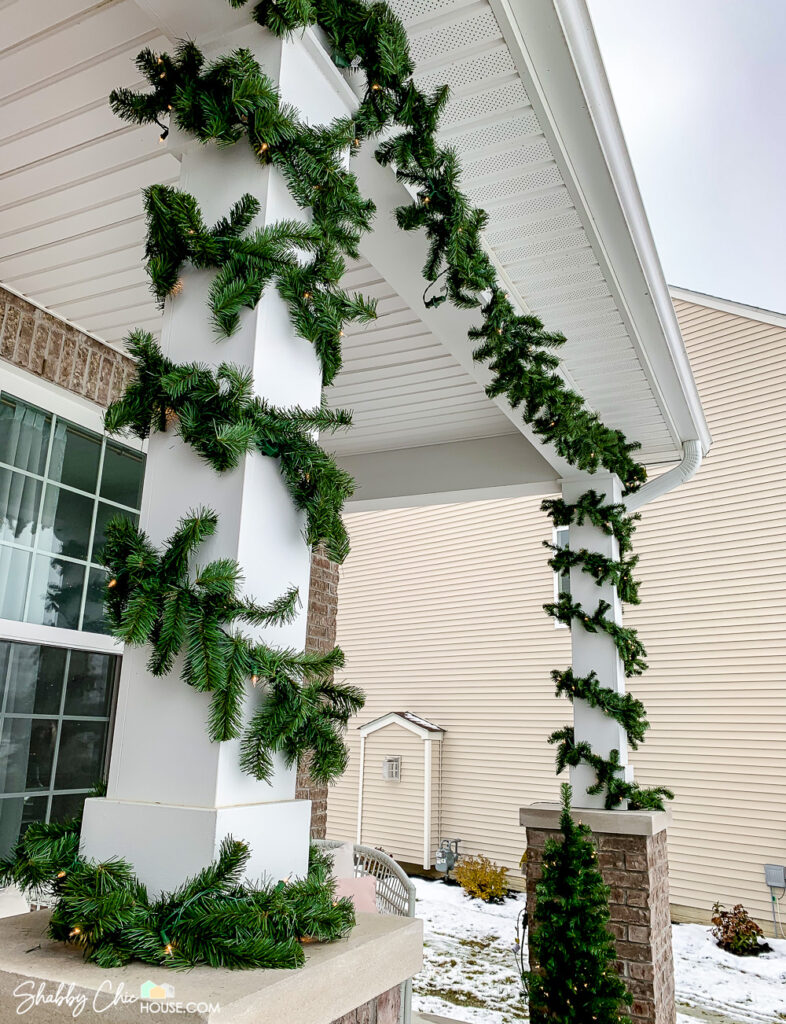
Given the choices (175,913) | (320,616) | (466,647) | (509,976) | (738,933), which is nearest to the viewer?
(175,913)

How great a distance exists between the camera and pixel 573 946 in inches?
112

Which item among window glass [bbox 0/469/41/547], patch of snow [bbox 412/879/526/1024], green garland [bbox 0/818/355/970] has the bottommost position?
patch of snow [bbox 412/879/526/1024]

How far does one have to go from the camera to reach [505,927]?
7145 mm

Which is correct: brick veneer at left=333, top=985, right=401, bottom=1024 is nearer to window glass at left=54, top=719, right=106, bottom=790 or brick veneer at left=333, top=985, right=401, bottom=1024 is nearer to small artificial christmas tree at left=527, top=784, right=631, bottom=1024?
small artificial christmas tree at left=527, top=784, right=631, bottom=1024

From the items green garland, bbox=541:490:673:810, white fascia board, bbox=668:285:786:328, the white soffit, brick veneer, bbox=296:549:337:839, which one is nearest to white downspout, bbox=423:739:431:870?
brick veneer, bbox=296:549:337:839

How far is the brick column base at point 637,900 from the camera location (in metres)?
3.33

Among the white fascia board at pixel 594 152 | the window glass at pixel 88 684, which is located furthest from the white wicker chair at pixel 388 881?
the white fascia board at pixel 594 152

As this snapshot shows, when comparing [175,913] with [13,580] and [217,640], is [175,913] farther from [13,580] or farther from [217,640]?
[13,580]

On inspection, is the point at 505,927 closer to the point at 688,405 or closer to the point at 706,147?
the point at 688,405

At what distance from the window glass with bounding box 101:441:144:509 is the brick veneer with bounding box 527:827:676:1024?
8.63 feet

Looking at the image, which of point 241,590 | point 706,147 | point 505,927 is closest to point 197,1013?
point 241,590

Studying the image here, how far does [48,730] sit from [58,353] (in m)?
1.60

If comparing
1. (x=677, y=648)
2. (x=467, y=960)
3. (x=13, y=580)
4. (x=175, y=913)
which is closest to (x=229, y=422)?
(x=175, y=913)

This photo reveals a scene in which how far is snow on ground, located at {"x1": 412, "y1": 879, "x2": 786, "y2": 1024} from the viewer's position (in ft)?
16.1
